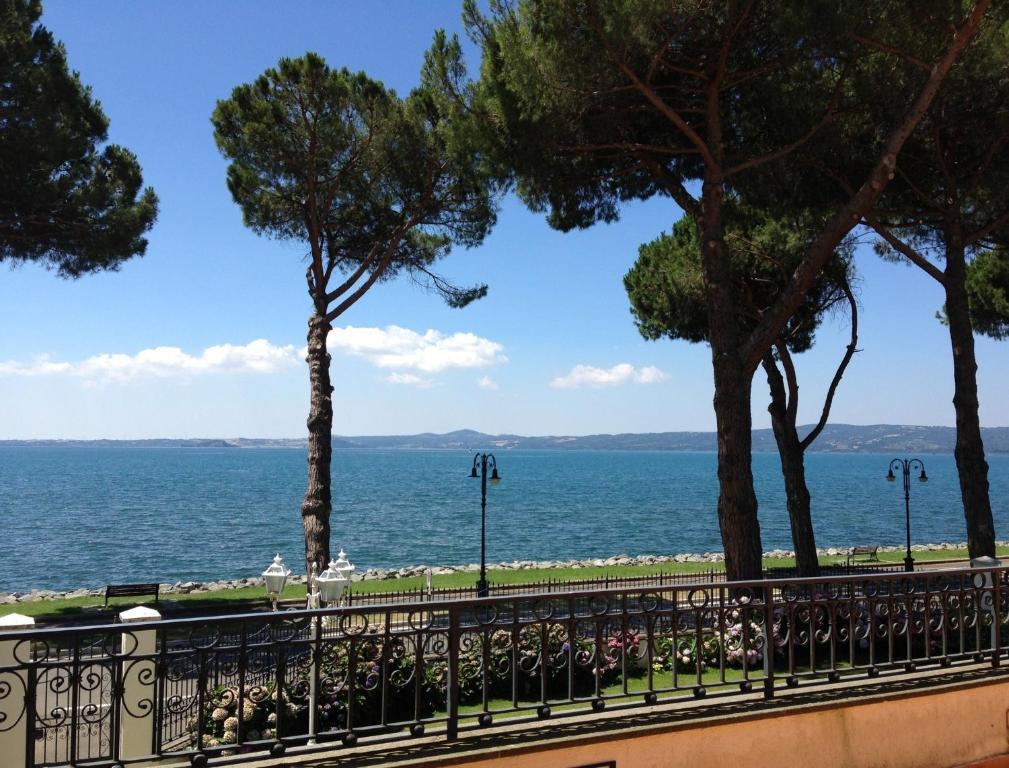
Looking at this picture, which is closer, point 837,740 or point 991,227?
point 837,740

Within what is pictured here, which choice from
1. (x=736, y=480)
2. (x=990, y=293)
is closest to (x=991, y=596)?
(x=736, y=480)

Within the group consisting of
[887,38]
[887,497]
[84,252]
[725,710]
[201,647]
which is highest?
[887,38]

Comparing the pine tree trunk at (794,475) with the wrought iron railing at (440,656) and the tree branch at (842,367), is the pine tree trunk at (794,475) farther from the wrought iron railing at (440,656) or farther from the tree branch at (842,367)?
the wrought iron railing at (440,656)

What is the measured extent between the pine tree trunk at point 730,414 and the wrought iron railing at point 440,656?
2034mm

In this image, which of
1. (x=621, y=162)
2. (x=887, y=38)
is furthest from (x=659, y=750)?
(x=621, y=162)

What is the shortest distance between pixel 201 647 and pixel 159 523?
51.8 m

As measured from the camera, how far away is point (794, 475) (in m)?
15.7

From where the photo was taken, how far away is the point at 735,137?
11.0 metres

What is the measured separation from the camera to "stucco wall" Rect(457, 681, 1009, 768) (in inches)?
162

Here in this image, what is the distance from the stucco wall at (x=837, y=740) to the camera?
4.11 metres

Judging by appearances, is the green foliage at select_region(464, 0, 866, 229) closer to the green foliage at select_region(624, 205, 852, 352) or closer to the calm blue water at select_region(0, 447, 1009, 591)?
the green foliage at select_region(624, 205, 852, 352)

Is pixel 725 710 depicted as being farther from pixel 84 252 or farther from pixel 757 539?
pixel 84 252

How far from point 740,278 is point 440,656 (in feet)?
41.4

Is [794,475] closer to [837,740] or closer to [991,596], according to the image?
[991,596]
